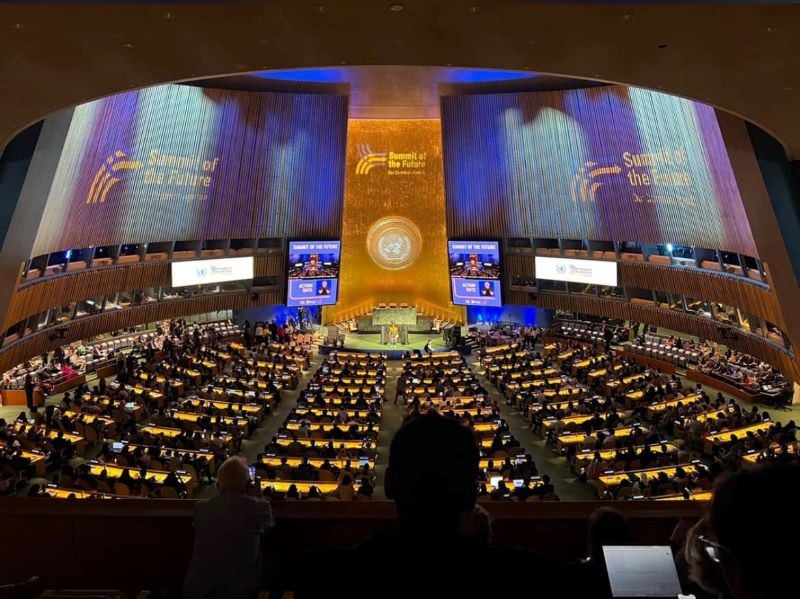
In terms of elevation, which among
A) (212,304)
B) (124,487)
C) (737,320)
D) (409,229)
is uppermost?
(409,229)

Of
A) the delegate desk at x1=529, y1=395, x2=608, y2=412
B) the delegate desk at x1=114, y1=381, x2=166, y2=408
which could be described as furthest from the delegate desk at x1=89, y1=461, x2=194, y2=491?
the delegate desk at x1=529, y1=395, x2=608, y2=412

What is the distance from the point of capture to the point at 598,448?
13.8 meters

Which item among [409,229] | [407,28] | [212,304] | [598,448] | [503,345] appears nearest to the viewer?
[407,28]

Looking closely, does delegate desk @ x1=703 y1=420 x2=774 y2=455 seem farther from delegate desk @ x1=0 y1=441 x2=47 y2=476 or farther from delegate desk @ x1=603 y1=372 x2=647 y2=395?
delegate desk @ x1=0 y1=441 x2=47 y2=476

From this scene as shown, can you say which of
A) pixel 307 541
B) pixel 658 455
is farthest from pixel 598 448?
pixel 307 541

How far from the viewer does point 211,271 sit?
77.0 ft

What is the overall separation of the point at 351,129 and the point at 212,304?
10.3 meters

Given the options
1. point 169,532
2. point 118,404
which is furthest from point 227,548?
point 118,404

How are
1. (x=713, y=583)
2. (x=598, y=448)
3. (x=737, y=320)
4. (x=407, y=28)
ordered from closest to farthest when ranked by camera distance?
(x=713, y=583) → (x=407, y=28) → (x=598, y=448) → (x=737, y=320)

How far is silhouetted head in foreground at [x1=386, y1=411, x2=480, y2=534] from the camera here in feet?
4.48

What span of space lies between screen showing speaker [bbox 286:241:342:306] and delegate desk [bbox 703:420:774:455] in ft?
52.6

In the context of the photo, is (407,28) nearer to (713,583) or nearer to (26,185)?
(713,583)

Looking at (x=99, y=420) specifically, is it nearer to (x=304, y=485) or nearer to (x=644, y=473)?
(x=304, y=485)

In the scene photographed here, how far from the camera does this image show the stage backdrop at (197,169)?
1561 centimetres
